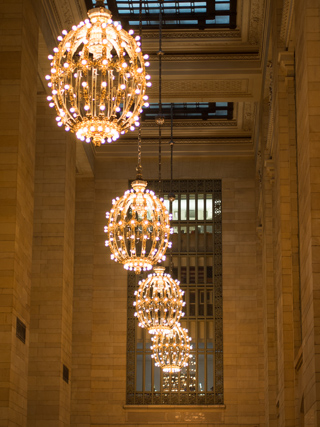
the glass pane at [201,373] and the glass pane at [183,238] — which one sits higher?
the glass pane at [183,238]

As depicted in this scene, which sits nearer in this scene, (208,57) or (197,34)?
(197,34)

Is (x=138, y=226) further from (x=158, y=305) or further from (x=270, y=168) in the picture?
(x=270, y=168)

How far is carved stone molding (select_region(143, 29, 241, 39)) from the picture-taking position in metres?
18.7

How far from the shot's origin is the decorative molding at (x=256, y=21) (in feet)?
57.0

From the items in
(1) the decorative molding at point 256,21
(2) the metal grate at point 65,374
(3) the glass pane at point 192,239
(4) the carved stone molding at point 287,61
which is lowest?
(2) the metal grate at point 65,374

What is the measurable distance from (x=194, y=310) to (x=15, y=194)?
10440 millimetres

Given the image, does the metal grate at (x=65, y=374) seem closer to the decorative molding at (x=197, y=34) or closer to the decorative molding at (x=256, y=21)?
the decorative molding at (x=197, y=34)

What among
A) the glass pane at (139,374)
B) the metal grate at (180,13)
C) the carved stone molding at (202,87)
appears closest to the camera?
the metal grate at (180,13)

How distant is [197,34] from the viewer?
18.7 meters

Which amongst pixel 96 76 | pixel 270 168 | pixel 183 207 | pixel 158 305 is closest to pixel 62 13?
pixel 270 168

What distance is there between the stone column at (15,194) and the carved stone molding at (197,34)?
4.77 meters

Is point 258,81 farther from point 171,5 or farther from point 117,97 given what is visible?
point 117,97

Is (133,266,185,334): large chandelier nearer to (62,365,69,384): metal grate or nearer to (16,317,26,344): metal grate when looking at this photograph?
(62,365,69,384): metal grate

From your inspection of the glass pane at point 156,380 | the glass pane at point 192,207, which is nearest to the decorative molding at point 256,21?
the glass pane at point 192,207
